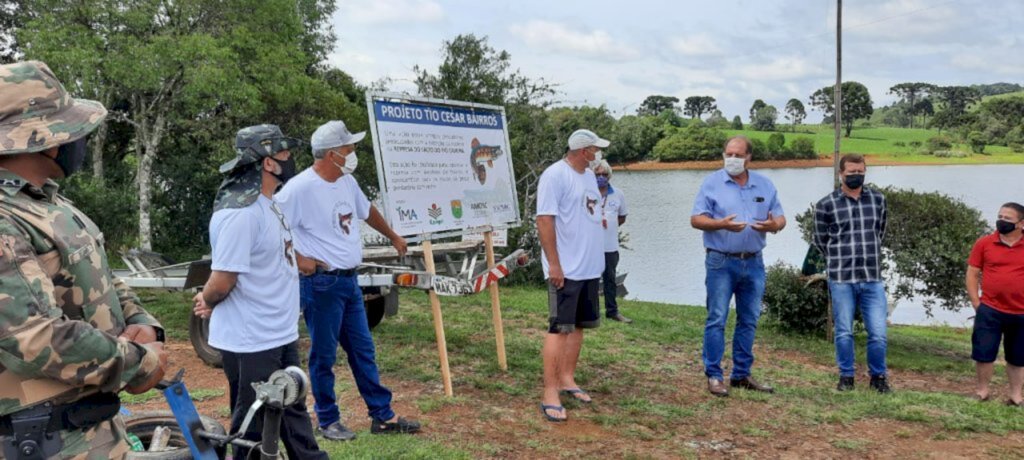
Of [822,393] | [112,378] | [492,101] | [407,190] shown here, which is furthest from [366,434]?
[492,101]

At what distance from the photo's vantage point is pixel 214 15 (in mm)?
12938

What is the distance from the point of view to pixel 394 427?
4719 mm

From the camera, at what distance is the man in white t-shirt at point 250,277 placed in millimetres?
3334

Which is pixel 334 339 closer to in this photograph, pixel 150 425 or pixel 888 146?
pixel 150 425

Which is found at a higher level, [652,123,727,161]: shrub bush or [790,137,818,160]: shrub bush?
[652,123,727,161]: shrub bush

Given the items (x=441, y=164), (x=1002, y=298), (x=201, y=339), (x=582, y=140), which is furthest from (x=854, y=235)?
(x=201, y=339)

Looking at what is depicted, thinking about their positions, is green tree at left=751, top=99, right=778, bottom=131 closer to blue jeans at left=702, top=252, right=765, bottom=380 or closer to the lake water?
the lake water

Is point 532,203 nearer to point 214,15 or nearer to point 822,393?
point 214,15

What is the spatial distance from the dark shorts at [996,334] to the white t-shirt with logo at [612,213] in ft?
12.5

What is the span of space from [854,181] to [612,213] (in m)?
3.21

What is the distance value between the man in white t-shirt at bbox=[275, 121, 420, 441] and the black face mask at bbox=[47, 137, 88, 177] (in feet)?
7.10

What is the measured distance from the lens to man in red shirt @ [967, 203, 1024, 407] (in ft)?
20.0

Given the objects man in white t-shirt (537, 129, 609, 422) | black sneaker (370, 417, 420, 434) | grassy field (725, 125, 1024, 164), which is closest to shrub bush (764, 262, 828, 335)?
man in white t-shirt (537, 129, 609, 422)

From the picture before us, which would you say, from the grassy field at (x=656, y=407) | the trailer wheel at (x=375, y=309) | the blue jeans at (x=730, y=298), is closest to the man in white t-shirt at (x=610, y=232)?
the grassy field at (x=656, y=407)
